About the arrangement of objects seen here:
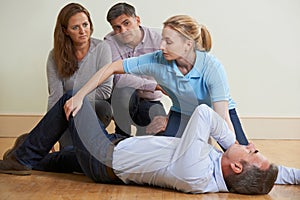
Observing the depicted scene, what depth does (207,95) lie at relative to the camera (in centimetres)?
253

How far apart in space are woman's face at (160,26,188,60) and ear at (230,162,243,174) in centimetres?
53

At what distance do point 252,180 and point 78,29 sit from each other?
129 cm

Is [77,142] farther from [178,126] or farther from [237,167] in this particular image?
[237,167]

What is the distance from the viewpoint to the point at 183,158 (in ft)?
7.18

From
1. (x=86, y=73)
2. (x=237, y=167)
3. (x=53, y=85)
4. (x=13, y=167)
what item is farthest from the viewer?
(x=53, y=85)

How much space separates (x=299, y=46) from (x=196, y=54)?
174cm

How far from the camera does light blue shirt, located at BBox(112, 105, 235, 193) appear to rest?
7.19ft

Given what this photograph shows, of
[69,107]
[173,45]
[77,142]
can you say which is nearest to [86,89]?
[69,107]

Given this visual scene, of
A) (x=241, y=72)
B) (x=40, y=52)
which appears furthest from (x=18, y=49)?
(x=241, y=72)

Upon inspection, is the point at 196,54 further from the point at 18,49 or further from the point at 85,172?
the point at 18,49

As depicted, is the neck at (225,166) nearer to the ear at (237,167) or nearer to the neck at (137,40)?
the ear at (237,167)

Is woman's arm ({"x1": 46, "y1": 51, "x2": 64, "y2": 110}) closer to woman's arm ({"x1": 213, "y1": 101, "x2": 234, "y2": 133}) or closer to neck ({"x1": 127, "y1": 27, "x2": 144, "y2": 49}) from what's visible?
neck ({"x1": 127, "y1": 27, "x2": 144, "y2": 49})

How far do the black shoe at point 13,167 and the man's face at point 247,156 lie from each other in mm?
881

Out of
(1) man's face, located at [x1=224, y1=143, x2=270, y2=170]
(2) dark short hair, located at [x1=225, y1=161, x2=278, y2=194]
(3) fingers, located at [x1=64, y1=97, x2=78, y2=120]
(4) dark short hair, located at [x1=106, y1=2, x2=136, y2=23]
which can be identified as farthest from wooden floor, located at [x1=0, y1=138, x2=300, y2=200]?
(4) dark short hair, located at [x1=106, y1=2, x2=136, y2=23]
